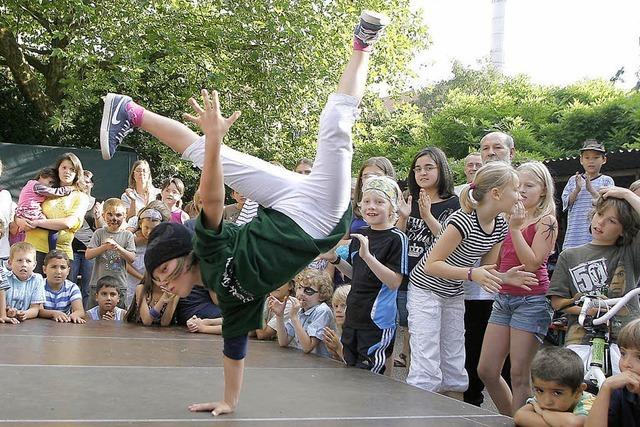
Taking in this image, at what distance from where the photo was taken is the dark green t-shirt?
267 cm

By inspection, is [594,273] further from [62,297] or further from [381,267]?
[62,297]

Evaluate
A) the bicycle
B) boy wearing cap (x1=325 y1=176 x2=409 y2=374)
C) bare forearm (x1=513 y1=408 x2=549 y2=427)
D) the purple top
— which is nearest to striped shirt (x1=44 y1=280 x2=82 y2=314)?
the purple top

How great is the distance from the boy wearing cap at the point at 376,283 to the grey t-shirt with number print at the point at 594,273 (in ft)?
3.07

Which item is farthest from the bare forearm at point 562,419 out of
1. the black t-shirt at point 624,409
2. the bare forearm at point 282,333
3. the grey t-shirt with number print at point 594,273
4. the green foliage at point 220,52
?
the green foliage at point 220,52

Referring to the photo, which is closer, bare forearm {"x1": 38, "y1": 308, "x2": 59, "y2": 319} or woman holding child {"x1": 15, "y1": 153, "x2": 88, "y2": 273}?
bare forearm {"x1": 38, "y1": 308, "x2": 59, "y2": 319}

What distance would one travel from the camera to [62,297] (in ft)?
18.6

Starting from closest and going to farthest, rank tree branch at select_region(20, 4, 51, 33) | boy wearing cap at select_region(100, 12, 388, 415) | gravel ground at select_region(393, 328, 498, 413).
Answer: boy wearing cap at select_region(100, 12, 388, 415), gravel ground at select_region(393, 328, 498, 413), tree branch at select_region(20, 4, 51, 33)

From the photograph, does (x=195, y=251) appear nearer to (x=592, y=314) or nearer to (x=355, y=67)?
(x=355, y=67)

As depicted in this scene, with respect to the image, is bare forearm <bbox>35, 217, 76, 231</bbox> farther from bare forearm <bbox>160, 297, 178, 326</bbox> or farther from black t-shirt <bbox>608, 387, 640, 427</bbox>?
black t-shirt <bbox>608, 387, 640, 427</bbox>

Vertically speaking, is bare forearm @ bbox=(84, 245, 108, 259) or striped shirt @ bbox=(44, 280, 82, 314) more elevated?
bare forearm @ bbox=(84, 245, 108, 259)

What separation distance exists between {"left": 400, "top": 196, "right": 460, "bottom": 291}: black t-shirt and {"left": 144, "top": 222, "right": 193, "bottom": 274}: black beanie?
2.04m

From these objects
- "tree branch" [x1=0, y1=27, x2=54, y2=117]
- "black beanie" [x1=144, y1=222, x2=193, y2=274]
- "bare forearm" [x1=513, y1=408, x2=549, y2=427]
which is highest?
"tree branch" [x1=0, y1=27, x2=54, y2=117]

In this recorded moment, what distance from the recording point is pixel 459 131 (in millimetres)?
13719

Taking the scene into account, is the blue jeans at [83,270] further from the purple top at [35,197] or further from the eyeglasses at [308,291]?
the eyeglasses at [308,291]
